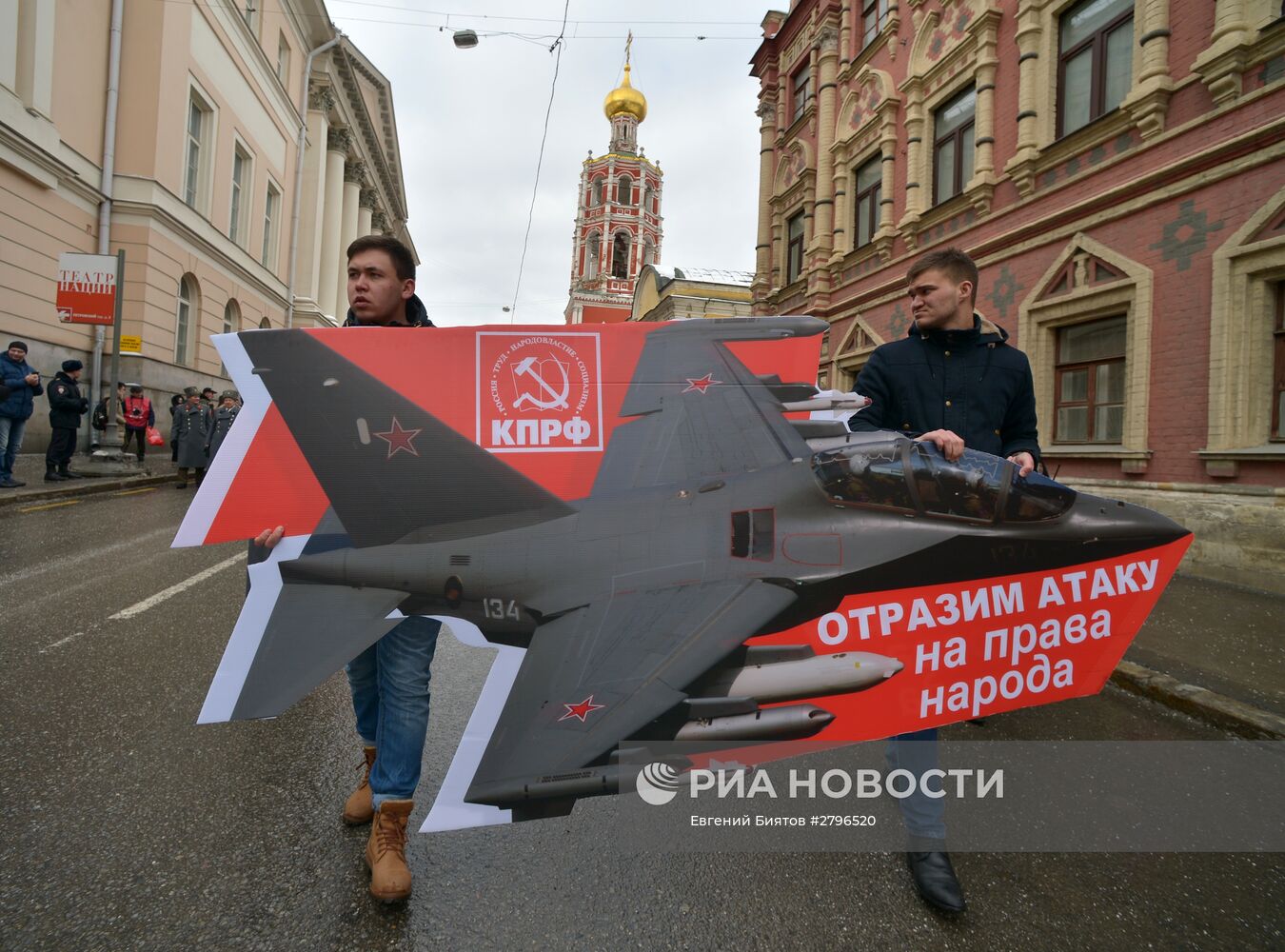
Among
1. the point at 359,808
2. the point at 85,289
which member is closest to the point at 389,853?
the point at 359,808

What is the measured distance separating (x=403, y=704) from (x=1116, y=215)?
991 centimetres

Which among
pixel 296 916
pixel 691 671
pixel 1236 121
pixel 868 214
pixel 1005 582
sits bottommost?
pixel 296 916

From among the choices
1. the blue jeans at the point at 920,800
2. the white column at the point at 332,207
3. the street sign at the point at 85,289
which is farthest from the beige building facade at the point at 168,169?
the blue jeans at the point at 920,800

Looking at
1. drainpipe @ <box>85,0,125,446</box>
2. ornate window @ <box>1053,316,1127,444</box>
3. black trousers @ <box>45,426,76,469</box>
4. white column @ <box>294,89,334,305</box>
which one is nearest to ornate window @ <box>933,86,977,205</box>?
ornate window @ <box>1053,316,1127,444</box>

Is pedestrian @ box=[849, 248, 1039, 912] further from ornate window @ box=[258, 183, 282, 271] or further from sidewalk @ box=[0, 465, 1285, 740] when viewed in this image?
ornate window @ box=[258, 183, 282, 271]

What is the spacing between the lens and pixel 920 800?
87.0 inches

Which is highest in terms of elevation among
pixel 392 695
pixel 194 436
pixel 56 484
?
pixel 194 436

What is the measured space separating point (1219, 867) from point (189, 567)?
7579 mm

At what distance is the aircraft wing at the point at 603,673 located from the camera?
1784mm

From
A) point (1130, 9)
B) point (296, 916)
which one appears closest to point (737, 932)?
point (296, 916)

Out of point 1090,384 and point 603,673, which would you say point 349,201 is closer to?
point 1090,384

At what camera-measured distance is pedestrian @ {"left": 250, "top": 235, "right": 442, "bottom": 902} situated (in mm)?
2016

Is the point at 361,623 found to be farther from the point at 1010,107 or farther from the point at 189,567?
the point at 1010,107

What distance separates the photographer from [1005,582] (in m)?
2.00
